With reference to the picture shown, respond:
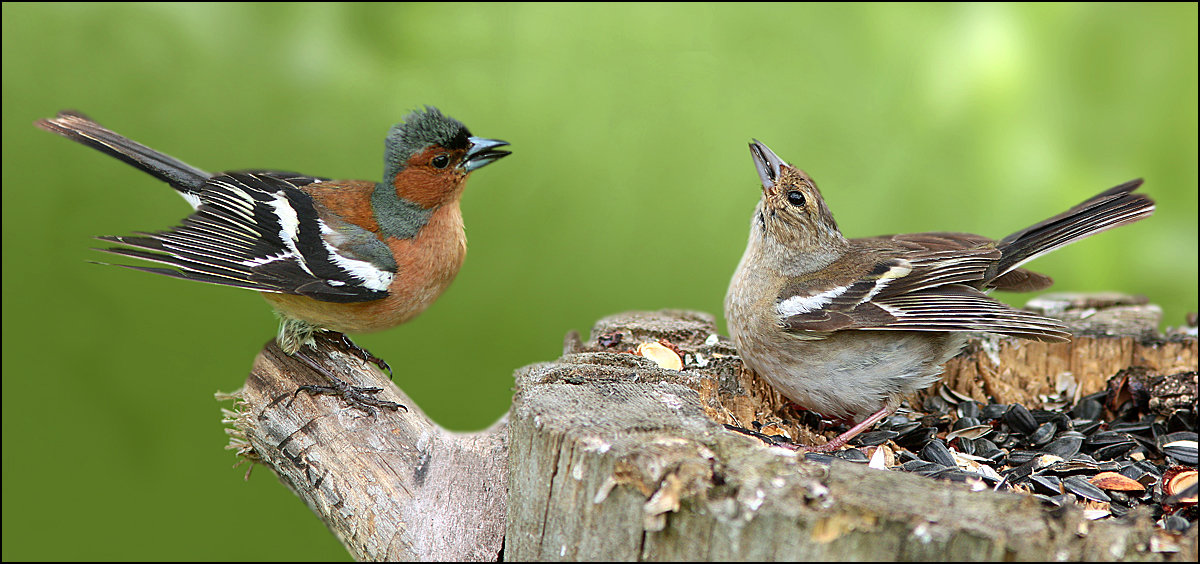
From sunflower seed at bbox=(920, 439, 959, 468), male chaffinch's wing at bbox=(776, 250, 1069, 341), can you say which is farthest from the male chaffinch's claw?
sunflower seed at bbox=(920, 439, 959, 468)

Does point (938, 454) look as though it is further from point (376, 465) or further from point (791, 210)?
point (376, 465)

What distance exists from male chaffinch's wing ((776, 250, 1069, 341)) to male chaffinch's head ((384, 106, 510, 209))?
1.40 meters

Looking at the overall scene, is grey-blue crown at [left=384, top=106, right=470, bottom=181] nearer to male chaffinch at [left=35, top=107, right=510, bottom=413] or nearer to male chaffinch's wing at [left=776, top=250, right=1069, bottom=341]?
male chaffinch at [left=35, top=107, right=510, bottom=413]

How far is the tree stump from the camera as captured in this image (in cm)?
214

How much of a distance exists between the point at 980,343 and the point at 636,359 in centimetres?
201

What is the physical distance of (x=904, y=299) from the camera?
3621 millimetres

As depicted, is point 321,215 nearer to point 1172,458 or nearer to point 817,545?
point 817,545

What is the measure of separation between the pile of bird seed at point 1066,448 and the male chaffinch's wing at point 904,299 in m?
0.47

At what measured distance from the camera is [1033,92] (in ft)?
17.5

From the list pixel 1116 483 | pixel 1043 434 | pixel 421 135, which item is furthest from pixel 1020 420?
pixel 421 135

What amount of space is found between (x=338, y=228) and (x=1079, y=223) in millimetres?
3038

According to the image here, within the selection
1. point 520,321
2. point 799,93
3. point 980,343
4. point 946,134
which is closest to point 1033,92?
point 946,134

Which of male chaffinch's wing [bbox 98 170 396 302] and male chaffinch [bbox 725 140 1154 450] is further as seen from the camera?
male chaffinch [bbox 725 140 1154 450]

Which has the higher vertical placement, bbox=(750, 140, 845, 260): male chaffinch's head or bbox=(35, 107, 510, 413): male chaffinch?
bbox=(750, 140, 845, 260): male chaffinch's head
